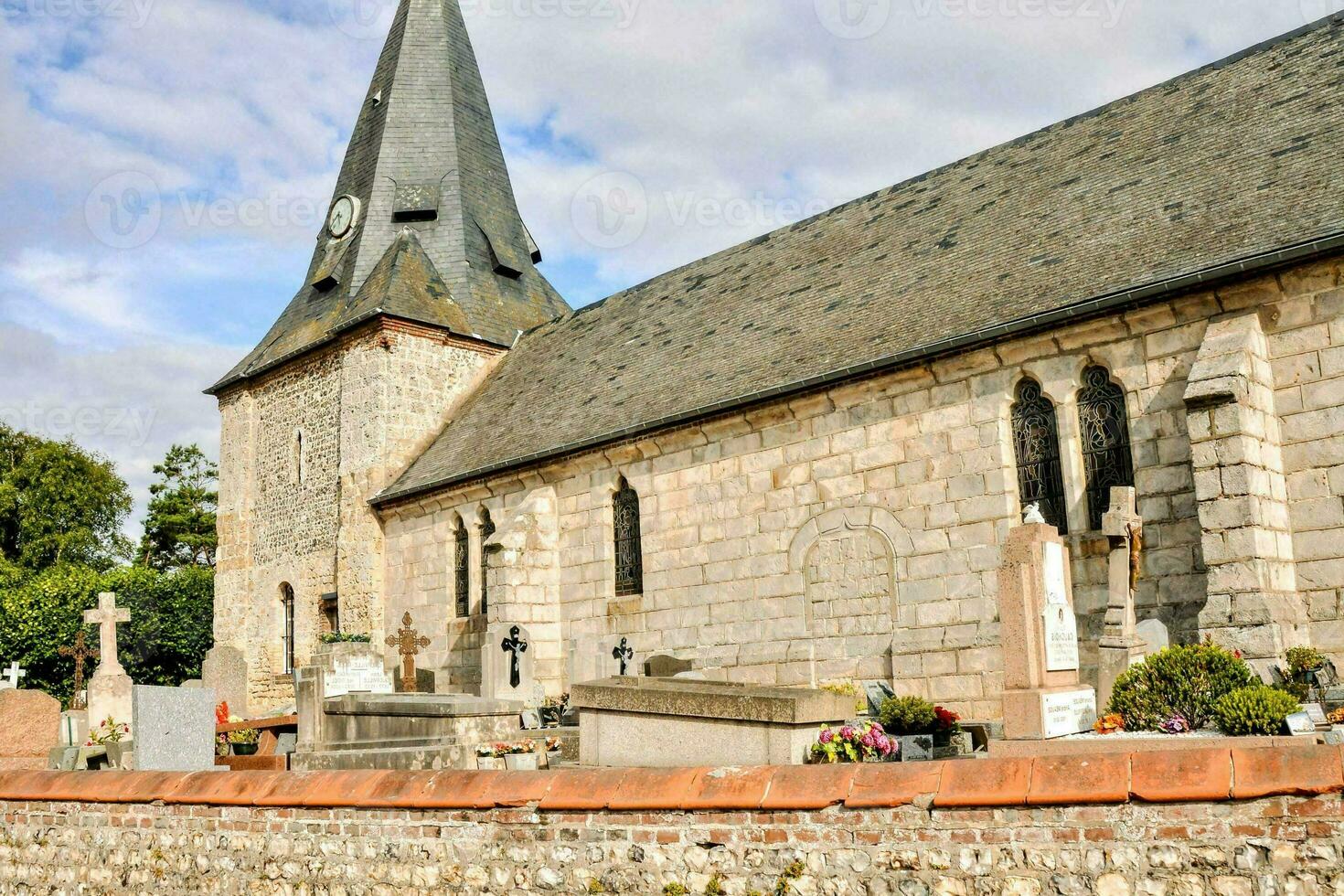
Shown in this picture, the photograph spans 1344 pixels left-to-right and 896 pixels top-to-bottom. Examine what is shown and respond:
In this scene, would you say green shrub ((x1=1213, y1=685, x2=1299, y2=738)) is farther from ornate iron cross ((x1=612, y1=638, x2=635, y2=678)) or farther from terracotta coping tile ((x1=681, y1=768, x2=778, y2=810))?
ornate iron cross ((x1=612, y1=638, x2=635, y2=678))

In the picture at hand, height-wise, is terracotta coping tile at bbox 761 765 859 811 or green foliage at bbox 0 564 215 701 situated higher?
green foliage at bbox 0 564 215 701

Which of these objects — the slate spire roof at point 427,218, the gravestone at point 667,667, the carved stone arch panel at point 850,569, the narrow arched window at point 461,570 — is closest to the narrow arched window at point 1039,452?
the carved stone arch panel at point 850,569

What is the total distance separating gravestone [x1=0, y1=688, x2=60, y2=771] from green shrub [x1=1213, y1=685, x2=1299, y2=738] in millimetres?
14056

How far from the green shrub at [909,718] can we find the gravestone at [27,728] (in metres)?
11.1

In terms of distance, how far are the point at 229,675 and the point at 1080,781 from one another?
23.9 m

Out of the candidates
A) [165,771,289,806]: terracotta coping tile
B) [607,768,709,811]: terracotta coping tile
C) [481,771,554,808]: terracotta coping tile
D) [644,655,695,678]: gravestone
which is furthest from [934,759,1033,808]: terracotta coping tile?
[644,655,695,678]: gravestone

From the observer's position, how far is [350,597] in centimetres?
2283

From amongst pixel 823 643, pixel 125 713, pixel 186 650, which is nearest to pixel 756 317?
pixel 823 643

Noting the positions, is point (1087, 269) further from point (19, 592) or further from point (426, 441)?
point (19, 592)

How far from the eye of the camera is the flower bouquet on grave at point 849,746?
7703 millimetres

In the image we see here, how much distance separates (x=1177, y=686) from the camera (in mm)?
9008

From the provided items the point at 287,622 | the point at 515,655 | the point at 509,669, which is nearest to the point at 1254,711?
the point at 515,655

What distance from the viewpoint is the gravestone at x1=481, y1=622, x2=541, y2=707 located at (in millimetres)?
17047

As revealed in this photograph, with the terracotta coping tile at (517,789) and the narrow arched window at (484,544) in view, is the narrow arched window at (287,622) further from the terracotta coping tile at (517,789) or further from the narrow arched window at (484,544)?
the terracotta coping tile at (517,789)
